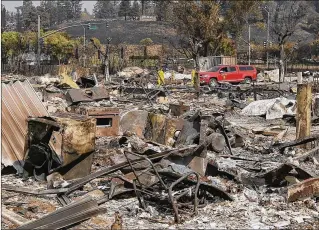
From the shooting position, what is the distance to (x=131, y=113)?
1311cm

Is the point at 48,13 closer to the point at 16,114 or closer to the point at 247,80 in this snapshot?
the point at 247,80

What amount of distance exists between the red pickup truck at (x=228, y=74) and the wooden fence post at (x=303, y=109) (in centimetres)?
2070

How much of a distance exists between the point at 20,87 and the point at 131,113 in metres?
3.60

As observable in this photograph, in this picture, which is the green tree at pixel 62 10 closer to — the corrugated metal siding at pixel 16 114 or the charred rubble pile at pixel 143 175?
the charred rubble pile at pixel 143 175

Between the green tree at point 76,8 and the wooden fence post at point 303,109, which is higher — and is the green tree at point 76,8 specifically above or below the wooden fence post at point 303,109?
above

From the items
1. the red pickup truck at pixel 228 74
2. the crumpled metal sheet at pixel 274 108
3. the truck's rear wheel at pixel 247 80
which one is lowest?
the crumpled metal sheet at pixel 274 108

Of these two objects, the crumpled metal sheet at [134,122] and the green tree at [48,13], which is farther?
the green tree at [48,13]

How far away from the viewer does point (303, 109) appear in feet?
39.1

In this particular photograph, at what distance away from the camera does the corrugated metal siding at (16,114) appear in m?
9.27

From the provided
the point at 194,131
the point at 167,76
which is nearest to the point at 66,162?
the point at 194,131

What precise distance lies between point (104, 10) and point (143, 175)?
496 ft

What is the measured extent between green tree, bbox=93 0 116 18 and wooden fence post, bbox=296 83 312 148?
139231mm

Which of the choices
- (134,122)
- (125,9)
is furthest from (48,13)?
(134,122)

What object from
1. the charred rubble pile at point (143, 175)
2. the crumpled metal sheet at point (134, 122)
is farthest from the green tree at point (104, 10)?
the charred rubble pile at point (143, 175)
